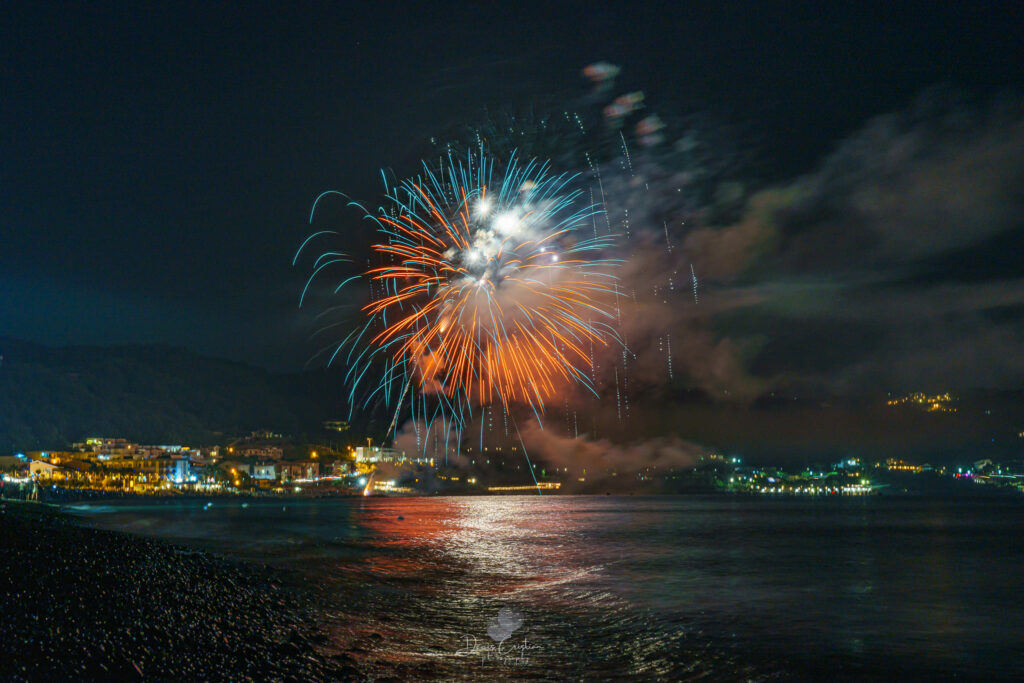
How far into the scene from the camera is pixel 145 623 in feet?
53.6

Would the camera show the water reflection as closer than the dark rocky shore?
No

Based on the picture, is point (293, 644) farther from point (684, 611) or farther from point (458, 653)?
point (684, 611)

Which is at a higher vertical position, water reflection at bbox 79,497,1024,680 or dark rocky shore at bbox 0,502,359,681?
dark rocky shore at bbox 0,502,359,681

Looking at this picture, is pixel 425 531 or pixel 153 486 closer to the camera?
pixel 425 531

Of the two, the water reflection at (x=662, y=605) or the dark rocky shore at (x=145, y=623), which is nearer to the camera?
the dark rocky shore at (x=145, y=623)

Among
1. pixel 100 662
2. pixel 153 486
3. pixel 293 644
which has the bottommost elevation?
pixel 153 486

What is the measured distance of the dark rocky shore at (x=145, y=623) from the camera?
12.2 m

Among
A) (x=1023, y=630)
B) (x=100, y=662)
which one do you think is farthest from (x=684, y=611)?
(x=100, y=662)

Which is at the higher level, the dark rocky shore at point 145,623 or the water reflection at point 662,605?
the dark rocky shore at point 145,623

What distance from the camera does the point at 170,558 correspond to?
30625mm

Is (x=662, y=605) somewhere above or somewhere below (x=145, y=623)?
below

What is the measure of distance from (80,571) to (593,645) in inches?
711

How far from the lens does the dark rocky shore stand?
481 inches

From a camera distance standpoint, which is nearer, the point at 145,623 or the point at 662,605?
the point at 145,623
